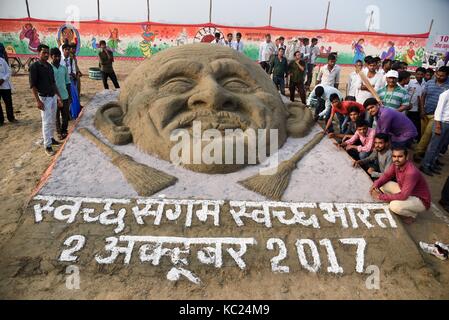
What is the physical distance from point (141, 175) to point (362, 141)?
3006 mm

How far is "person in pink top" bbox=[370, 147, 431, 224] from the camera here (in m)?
3.42

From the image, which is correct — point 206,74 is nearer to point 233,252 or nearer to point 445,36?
point 233,252

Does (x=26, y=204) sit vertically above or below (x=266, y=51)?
below

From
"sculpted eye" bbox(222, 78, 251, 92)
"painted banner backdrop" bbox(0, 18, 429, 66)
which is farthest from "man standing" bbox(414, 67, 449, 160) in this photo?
"painted banner backdrop" bbox(0, 18, 429, 66)

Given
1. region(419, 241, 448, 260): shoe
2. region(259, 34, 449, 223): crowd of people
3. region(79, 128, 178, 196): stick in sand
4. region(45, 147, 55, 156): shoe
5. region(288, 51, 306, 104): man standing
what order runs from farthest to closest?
region(288, 51, 306, 104): man standing, region(45, 147, 55, 156): shoe, region(79, 128, 178, 196): stick in sand, region(259, 34, 449, 223): crowd of people, region(419, 241, 448, 260): shoe

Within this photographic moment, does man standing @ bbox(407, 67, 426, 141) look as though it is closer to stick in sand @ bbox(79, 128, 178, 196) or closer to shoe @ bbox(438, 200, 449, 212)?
shoe @ bbox(438, 200, 449, 212)

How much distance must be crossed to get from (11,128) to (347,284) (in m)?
6.48

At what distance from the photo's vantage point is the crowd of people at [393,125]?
3553 millimetres

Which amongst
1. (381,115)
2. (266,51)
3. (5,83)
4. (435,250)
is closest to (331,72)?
(381,115)

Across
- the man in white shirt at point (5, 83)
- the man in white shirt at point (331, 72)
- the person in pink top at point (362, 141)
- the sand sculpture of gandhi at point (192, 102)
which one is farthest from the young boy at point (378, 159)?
the man in white shirt at point (5, 83)

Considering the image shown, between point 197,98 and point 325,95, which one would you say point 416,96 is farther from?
point 197,98

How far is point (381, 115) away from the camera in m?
4.36

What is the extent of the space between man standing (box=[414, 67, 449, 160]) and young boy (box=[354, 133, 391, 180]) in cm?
194

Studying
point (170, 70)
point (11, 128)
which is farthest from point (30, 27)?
point (170, 70)
